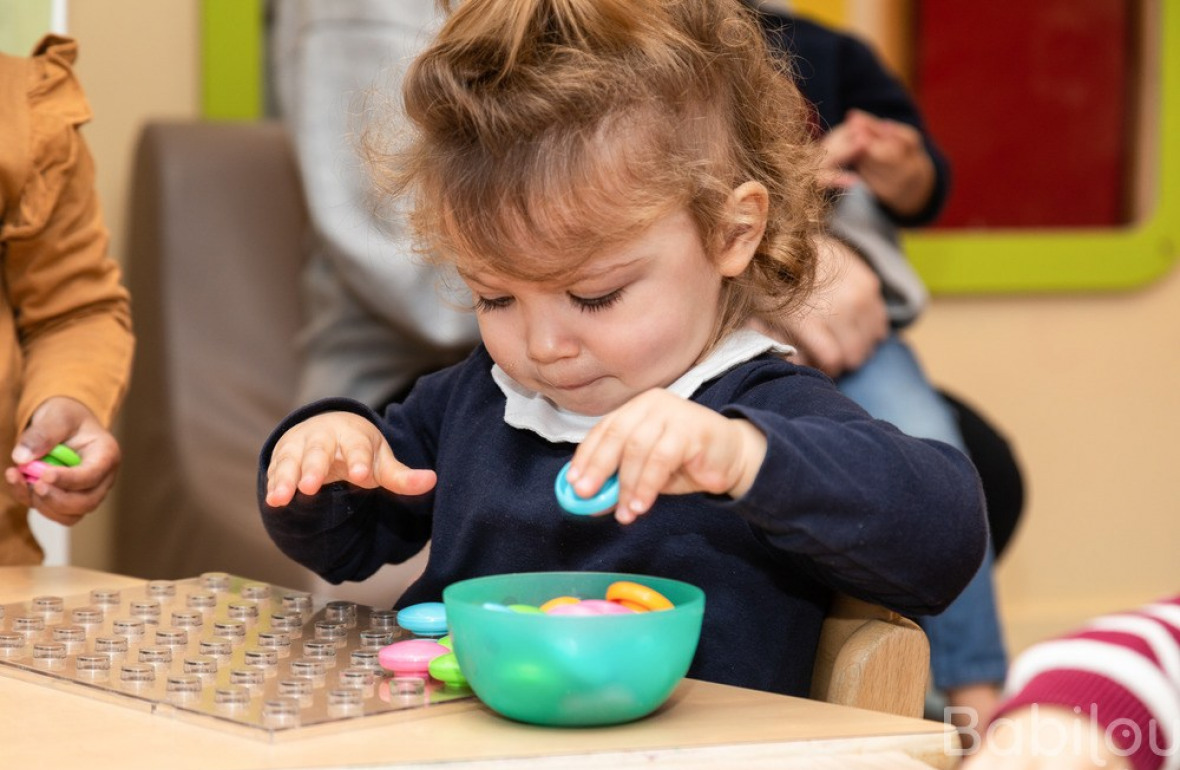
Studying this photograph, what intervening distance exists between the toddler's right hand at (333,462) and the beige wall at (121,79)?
1061mm

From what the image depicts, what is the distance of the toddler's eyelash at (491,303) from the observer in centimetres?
87

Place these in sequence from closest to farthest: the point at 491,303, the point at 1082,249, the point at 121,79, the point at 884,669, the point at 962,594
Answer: the point at 884,669 → the point at 491,303 → the point at 962,594 → the point at 121,79 → the point at 1082,249

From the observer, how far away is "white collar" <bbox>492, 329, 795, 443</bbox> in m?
0.90

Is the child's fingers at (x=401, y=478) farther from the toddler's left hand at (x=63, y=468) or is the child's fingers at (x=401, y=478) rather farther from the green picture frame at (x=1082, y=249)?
the green picture frame at (x=1082, y=249)

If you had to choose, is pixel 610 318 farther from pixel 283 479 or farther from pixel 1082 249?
pixel 1082 249

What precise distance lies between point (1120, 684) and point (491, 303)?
18.0 inches

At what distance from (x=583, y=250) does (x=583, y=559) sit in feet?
0.67

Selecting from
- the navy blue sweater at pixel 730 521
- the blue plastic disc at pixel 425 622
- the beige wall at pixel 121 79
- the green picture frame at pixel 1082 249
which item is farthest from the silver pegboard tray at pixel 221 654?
the green picture frame at pixel 1082 249

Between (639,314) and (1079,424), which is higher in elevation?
(639,314)

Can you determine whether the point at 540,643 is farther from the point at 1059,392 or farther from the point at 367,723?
the point at 1059,392

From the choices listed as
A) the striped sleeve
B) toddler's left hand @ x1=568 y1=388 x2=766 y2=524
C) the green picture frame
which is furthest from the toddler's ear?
the green picture frame

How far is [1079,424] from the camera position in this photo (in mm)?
2549

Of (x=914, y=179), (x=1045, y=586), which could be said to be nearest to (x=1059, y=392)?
(x=1045, y=586)

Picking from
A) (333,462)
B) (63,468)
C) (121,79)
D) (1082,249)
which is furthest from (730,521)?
(1082,249)
